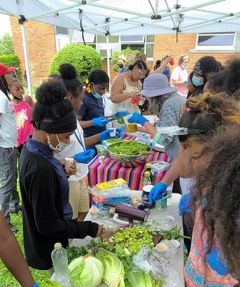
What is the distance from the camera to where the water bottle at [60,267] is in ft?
4.30

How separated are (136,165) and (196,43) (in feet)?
32.7

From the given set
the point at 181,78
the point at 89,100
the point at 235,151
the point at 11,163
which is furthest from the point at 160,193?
the point at 181,78

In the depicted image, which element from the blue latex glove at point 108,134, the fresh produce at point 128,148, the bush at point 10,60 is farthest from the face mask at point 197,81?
the bush at point 10,60

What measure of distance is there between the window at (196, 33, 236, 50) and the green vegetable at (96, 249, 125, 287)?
1124 cm

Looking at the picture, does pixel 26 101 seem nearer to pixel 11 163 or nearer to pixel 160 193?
pixel 11 163

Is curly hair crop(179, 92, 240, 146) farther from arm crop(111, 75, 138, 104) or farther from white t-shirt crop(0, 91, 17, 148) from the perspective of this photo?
arm crop(111, 75, 138, 104)

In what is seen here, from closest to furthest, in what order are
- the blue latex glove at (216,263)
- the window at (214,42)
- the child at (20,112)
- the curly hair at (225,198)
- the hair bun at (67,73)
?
the curly hair at (225,198)
the blue latex glove at (216,263)
the hair bun at (67,73)
the child at (20,112)
the window at (214,42)

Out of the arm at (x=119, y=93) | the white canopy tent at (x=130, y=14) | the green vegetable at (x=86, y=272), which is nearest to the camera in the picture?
the green vegetable at (x=86, y=272)

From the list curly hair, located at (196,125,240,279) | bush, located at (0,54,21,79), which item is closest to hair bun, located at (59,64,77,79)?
curly hair, located at (196,125,240,279)

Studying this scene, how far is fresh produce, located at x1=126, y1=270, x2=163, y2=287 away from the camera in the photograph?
1.28m

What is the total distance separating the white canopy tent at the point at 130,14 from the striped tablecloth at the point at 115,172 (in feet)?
8.65

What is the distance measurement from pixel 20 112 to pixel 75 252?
2642 mm

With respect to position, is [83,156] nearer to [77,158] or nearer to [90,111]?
[77,158]

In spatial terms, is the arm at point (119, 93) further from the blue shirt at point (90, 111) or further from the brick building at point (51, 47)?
the brick building at point (51, 47)
